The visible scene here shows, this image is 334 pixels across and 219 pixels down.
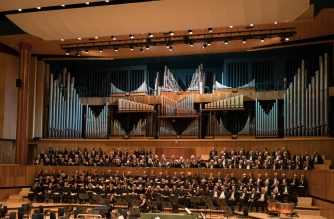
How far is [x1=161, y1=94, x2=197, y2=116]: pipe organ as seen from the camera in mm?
17297

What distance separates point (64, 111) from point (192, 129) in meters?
5.47

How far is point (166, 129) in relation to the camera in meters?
17.4

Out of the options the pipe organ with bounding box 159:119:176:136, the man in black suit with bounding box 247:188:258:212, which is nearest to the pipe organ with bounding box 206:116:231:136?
the pipe organ with bounding box 159:119:176:136

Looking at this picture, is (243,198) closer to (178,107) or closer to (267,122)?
(267,122)

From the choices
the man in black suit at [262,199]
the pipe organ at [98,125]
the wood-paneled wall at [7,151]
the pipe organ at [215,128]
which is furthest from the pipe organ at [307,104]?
the wood-paneled wall at [7,151]

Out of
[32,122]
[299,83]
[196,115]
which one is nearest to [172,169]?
[196,115]

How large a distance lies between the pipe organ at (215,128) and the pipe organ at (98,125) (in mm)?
4262

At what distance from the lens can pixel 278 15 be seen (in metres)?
12.3

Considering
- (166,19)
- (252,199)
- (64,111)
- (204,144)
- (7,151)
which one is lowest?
(252,199)

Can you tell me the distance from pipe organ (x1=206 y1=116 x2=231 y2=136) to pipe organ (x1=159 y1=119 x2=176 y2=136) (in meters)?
1.40

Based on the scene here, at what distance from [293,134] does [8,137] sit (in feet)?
35.1

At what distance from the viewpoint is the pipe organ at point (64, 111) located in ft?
59.7

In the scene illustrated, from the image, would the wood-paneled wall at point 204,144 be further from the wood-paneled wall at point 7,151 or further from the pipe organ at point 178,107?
the pipe organ at point 178,107

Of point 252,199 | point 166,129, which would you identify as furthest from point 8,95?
point 252,199
